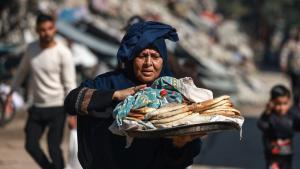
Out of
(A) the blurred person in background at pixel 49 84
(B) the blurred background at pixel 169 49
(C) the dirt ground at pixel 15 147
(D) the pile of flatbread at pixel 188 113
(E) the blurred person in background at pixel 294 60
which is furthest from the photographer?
(E) the blurred person in background at pixel 294 60

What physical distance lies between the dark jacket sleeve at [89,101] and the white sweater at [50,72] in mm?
3497

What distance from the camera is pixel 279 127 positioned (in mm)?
7777

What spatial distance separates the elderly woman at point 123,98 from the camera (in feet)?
14.2

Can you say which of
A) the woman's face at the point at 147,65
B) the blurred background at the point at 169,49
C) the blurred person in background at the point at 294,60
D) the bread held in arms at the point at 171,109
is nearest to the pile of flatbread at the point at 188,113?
the bread held in arms at the point at 171,109

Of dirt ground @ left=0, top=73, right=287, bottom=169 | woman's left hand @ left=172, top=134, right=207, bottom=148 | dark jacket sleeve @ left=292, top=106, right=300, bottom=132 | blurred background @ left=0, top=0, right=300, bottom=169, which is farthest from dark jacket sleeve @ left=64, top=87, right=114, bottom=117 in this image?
dirt ground @ left=0, top=73, right=287, bottom=169

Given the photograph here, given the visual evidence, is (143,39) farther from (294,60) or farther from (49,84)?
(294,60)

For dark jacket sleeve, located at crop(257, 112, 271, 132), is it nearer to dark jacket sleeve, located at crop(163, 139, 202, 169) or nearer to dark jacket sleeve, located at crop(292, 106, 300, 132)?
dark jacket sleeve, located at crop(292, 106, 300, 132)

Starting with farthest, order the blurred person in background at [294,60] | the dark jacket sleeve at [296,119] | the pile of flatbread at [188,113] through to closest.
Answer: the blurred person in background at [294,60] → the dark jacket sleeve at [296,119] → the pile of flatbread at [188,113]

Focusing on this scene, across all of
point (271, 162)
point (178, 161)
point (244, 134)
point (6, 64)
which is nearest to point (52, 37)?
point (271, 162)

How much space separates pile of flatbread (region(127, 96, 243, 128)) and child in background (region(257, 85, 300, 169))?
12.0 feet

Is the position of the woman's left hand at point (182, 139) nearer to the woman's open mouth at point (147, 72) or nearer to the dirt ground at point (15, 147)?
the woman's open mouth at point (147, 72)

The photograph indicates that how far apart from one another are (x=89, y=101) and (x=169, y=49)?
5.77 meters

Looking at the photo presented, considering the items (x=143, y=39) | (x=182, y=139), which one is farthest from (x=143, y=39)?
(x=182, y=139)

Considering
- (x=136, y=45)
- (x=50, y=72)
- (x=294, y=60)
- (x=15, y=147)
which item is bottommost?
(x=15, y=147)
